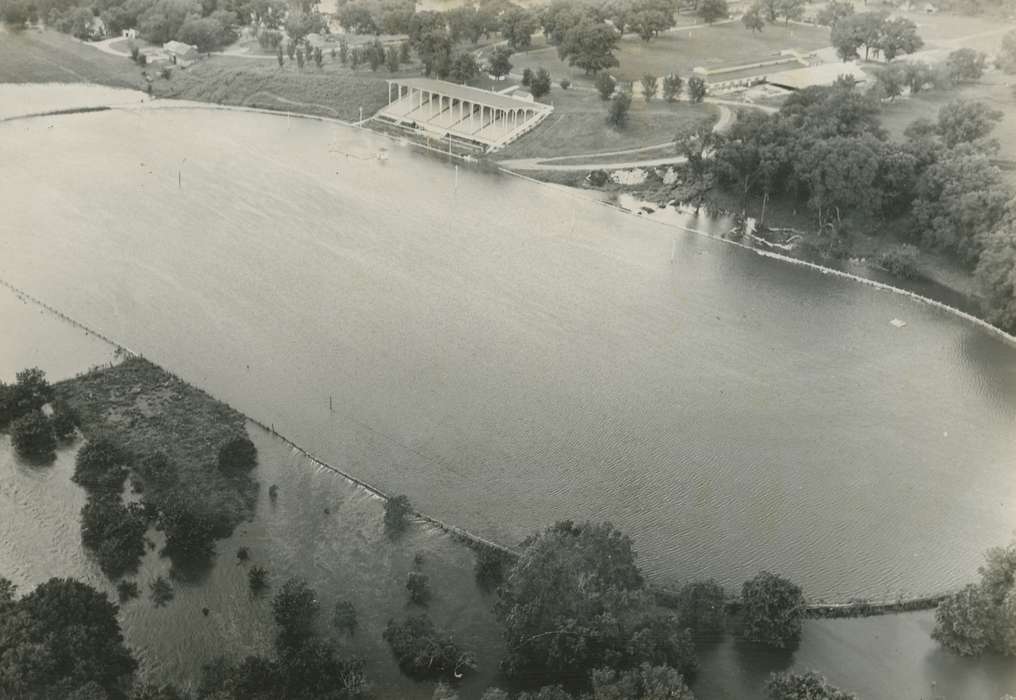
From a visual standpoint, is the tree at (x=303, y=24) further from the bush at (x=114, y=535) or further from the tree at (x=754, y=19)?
the bush at (x=114, y=535)

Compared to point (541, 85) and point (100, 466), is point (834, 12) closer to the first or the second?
point (541, 85)

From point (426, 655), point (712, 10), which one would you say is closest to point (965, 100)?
point (712, 10)

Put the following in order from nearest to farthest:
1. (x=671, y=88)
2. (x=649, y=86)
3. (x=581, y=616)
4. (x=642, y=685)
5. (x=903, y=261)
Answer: (x=642, y=685)
(x=581, y=616)
(x=903, y=261)
(x=649, y=86)
(x=671, y=88)

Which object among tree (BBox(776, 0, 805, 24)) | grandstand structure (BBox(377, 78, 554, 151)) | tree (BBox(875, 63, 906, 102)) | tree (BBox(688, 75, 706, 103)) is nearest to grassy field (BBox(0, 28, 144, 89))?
grandstand structure (BBox(377, 78, 554, 151))

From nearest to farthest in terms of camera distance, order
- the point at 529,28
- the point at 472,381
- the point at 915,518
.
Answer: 1. the point at 915,518
2. the point at 472,381
3. the point at 529,28

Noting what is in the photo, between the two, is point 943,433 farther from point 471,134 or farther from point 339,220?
point 471,134

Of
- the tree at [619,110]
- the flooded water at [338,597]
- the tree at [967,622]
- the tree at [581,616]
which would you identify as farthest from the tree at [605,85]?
the tree at [967,622]

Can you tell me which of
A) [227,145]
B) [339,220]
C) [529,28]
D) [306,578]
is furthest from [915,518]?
[529,28]
